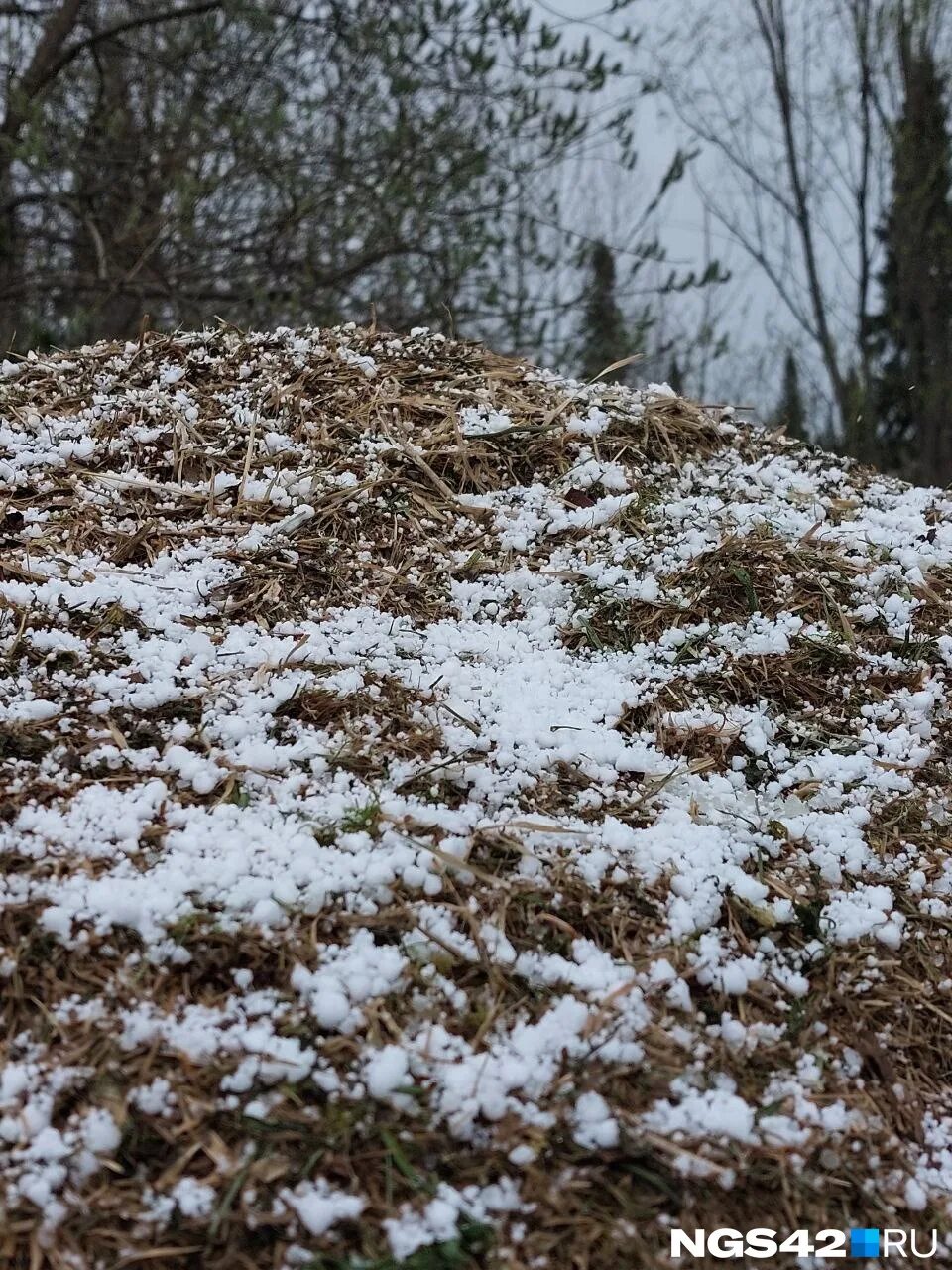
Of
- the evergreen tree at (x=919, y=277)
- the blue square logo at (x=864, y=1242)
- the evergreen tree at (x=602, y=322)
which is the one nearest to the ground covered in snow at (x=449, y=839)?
the blue square logo at (x=864, y=1242)

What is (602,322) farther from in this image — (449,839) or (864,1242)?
(864,1242)

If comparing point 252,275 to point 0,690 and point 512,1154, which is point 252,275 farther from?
point 512,1154

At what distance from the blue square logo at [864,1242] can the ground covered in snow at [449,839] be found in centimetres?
2

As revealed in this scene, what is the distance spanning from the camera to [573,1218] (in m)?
0.95

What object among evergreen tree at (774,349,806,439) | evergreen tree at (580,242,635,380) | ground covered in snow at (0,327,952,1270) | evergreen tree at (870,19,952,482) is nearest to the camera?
ground covered in snow at (0,327,952,1270)

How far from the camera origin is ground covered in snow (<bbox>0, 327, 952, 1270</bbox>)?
979 mm

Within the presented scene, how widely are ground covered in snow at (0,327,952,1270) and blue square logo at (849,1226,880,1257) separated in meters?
0.02

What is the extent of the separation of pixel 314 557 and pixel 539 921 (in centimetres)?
94

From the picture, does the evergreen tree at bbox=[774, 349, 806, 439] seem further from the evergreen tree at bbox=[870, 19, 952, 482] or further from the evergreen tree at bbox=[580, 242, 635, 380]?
the evergreen tree at bbox=[580, 242, 635, 380]

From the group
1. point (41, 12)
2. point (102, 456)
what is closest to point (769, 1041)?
point (102, 456)

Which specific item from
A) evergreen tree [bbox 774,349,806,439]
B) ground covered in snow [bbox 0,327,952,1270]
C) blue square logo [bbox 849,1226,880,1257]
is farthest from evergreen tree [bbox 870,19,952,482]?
blue square logo [bbox 849,1226,880,1257]

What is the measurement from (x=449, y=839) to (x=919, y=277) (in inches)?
431

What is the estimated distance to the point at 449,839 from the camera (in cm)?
129

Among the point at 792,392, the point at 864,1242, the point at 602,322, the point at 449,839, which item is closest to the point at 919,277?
the point at 792,392
